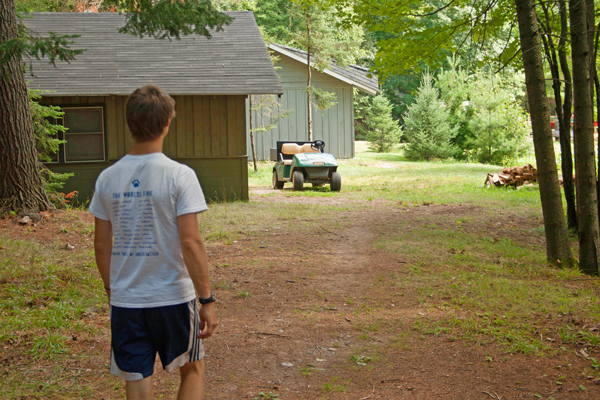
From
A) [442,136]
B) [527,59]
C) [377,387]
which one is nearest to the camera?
[377,387]

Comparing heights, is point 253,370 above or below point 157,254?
below

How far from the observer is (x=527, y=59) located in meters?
6.75

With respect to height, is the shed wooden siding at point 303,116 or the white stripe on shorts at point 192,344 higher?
the shed wooden siding at point 303,116

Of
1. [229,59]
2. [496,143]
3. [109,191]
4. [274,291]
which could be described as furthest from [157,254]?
[496,143]

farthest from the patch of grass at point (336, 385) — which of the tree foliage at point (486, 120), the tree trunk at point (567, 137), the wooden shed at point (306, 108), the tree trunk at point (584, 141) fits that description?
the wooden shed at point (306, 108)

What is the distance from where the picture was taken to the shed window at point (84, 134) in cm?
1373

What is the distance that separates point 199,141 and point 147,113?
38.4 ft

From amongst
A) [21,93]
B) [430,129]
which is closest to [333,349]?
[21,93]

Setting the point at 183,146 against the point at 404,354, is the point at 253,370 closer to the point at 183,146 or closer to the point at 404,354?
the point at 404,354

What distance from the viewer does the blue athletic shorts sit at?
2512 mm

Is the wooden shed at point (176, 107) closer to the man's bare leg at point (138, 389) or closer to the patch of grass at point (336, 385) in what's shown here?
the patch of grass at point (336, 385)

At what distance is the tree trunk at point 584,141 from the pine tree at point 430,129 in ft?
69.0

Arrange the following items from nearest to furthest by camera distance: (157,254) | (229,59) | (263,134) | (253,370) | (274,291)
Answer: (157,254), (253,370), (274,291), (229,59), (263,134)

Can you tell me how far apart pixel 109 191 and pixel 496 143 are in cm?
2556
